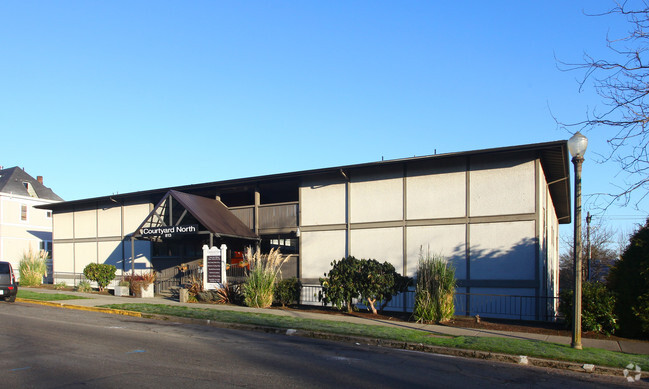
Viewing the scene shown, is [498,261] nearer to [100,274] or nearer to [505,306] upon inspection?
[505,306]

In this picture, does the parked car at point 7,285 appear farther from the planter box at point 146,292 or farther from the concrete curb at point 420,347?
the concrete curb at point 420,347

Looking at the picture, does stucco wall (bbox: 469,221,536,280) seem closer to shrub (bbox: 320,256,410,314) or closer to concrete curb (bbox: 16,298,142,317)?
shrub (bbox: 320,256,410,314)

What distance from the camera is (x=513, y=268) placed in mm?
17078

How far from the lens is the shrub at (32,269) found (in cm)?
2860

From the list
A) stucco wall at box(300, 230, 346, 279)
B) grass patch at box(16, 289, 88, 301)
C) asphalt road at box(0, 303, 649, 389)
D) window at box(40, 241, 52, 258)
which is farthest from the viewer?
window at box(40, 241, 52, 258)

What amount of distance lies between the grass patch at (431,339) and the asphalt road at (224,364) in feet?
2.42

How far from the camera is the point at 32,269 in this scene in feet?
94.8

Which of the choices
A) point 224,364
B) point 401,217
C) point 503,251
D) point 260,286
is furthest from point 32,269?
point 503,251

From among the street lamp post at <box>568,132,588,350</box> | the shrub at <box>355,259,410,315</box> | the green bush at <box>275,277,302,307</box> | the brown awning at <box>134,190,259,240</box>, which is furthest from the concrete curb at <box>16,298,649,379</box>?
the brown awning at <box>134,190,259,240</box>

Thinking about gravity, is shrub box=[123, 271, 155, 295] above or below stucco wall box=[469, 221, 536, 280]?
below

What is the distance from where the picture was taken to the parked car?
1988 centimetres

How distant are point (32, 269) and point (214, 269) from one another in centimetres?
1486

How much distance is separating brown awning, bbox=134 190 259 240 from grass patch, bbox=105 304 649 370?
17.0 feet

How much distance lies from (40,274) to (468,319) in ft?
80.8
